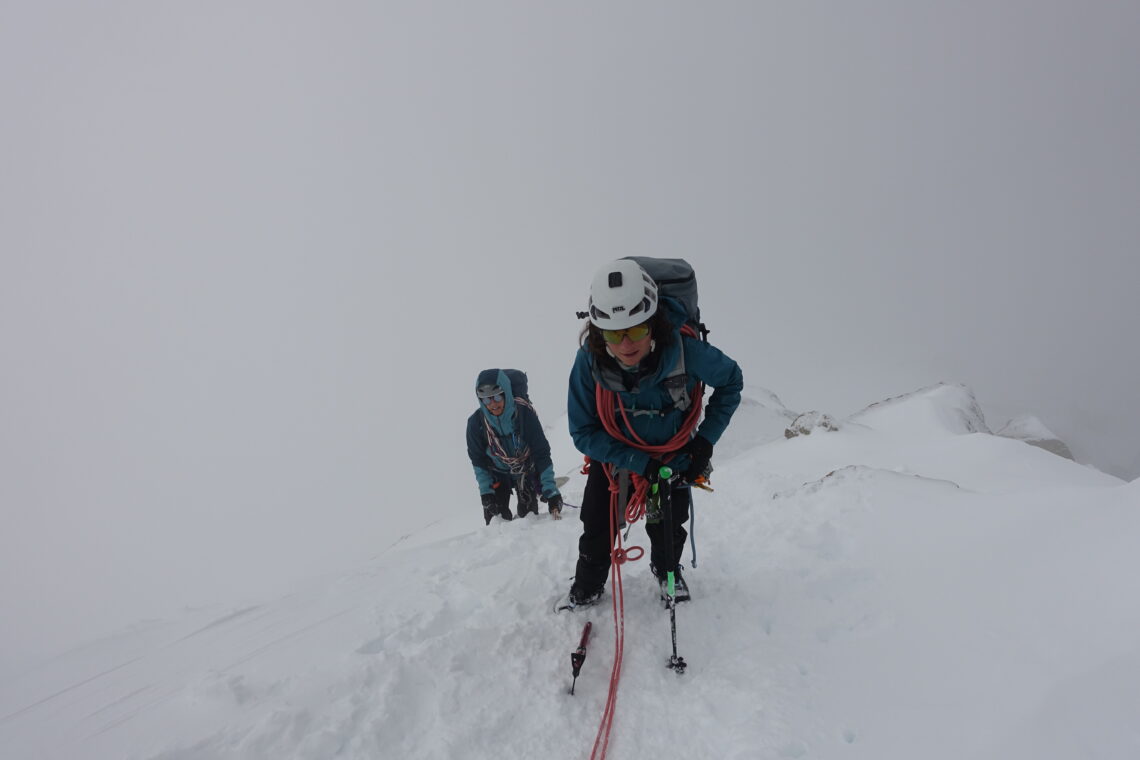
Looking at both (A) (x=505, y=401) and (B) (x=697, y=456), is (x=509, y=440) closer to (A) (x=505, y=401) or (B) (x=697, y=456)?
(A) (x=505, y=401)

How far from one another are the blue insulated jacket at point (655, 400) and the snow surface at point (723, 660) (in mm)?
1501

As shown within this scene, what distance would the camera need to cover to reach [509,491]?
806 cm

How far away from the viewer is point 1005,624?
9.57ft

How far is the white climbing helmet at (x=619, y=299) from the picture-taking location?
3.05 m

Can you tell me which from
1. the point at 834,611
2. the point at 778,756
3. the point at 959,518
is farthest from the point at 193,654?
the point at 959,518

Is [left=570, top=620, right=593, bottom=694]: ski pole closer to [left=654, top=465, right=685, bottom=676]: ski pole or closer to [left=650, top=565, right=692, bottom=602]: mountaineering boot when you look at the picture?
[left=654, top=465, right=685, bottom=676]: ski pole

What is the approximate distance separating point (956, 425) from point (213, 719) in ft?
60.6

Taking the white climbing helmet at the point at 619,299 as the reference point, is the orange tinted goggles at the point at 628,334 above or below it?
below

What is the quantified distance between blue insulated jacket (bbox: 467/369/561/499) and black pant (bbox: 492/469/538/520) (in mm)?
144

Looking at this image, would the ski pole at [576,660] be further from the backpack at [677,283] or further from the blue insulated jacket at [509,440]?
the blue insulated jacket at [509,440]

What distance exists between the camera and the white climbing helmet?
3047mm

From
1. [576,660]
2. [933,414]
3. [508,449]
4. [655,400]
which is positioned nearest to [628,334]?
[655,400]

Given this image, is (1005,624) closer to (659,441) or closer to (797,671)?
(797,671)

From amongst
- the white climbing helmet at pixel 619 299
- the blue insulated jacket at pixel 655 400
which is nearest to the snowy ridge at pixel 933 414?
the blue insulated jacket at pixel 655 400
